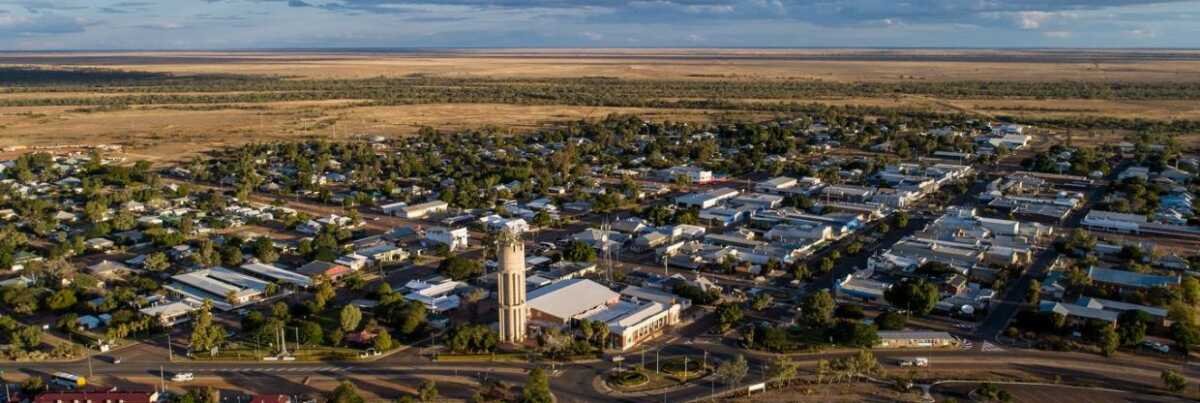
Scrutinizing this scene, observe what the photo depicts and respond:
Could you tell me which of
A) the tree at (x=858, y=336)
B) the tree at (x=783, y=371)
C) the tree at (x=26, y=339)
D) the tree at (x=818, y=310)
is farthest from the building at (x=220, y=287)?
the tree at (x=858, y=336)

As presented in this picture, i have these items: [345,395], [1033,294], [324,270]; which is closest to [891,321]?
[1033,294]

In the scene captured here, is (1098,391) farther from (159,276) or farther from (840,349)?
(159,276)

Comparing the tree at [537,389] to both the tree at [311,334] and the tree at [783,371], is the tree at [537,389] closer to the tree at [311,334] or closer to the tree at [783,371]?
the tree at [783,371]

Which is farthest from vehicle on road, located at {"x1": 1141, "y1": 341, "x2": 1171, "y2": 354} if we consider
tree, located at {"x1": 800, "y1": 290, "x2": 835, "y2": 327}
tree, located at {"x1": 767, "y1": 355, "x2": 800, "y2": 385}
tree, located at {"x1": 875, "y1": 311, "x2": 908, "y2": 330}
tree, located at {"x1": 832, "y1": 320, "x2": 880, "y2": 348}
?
tree, located at {"x1": 767, "y1": 355, "x2": 800, "y2": 385}

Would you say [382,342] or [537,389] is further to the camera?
[382,342]

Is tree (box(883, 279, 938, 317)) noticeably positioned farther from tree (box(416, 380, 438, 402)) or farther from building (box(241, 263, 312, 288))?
building (box(241, 263, 312, 288))

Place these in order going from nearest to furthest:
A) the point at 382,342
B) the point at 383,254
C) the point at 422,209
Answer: the point at 382,342 → the point at 383,254 → the point at 422,209

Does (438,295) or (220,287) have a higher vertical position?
(220,287)

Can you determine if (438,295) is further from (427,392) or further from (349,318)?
(427,392)
